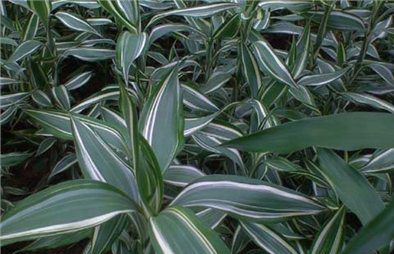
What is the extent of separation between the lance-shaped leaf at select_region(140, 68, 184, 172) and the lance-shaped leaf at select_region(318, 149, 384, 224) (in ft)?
0.63

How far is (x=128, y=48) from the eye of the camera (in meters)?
1.04

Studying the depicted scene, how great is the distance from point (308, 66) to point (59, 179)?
2.14 feet

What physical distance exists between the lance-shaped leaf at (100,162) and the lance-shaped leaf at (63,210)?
2.2 inches

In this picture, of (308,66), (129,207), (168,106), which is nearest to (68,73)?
(308,66)

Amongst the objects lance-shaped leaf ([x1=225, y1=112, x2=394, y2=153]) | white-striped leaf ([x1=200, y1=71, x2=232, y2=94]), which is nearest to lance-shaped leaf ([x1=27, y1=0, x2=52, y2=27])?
white-striped leaf ([x1=200, y1=71, x2=232, y2=94])

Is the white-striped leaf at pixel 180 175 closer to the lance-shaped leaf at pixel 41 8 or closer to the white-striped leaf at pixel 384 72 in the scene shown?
Answer: the lance-shaped leaf at pixel 41 8

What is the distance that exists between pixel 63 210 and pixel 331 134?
0.31 m

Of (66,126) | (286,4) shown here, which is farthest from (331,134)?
(286,4)

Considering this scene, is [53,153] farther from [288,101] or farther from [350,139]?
[350,139]

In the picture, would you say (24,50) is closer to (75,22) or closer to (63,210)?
(75,22)

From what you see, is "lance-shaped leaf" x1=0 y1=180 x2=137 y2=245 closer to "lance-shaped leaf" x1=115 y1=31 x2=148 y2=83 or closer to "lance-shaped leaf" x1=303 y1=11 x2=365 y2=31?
"lance-shaped leaf" x1=115 y1=31 x2=148 y2=83

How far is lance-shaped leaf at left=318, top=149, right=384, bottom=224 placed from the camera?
718mm

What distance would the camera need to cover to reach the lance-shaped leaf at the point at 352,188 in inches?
28.3

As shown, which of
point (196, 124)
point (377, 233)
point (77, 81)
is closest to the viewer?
point (377, 233)
